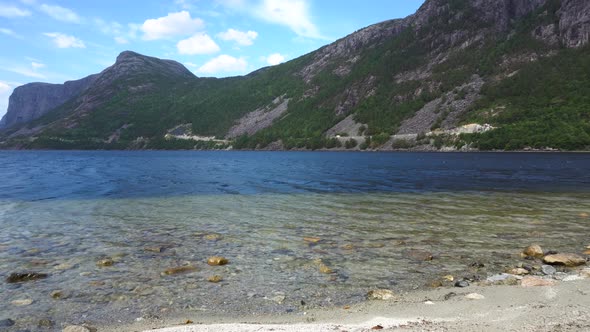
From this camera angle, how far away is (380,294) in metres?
10.7

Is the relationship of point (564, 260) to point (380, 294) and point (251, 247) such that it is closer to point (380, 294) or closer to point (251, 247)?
point (380, 294)

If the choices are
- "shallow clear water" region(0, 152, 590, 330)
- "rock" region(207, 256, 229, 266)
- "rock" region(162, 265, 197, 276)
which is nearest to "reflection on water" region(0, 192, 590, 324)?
"shallow clear water" region(0, 152, 590, 330)

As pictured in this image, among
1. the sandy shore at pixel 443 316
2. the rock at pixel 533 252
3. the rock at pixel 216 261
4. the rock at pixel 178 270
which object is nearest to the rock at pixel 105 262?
the rock at pixel 178 270

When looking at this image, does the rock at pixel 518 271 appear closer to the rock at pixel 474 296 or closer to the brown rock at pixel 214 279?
the rock at pixel 474 296

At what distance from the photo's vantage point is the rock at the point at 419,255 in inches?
570

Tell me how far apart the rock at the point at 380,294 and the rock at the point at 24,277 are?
1051cm

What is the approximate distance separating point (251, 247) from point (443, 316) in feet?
31.1

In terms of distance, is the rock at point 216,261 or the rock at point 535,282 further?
the rock at point 216,261

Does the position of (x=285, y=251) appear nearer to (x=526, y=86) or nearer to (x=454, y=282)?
(x=454, y=282)

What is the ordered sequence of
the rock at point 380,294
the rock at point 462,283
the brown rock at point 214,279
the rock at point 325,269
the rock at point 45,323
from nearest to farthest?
1. the rock at point 45,323
2. the rock at point 380,294
3. the rock at point 462,283
4. the brown rock at point 214,279
5. the rock at point 325,269

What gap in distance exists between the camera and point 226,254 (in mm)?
15516

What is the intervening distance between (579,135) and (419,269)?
6226 inches

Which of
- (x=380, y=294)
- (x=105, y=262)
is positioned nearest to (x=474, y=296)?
(x=380, y=294)

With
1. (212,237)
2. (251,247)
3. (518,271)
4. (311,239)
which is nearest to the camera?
(518,271)
